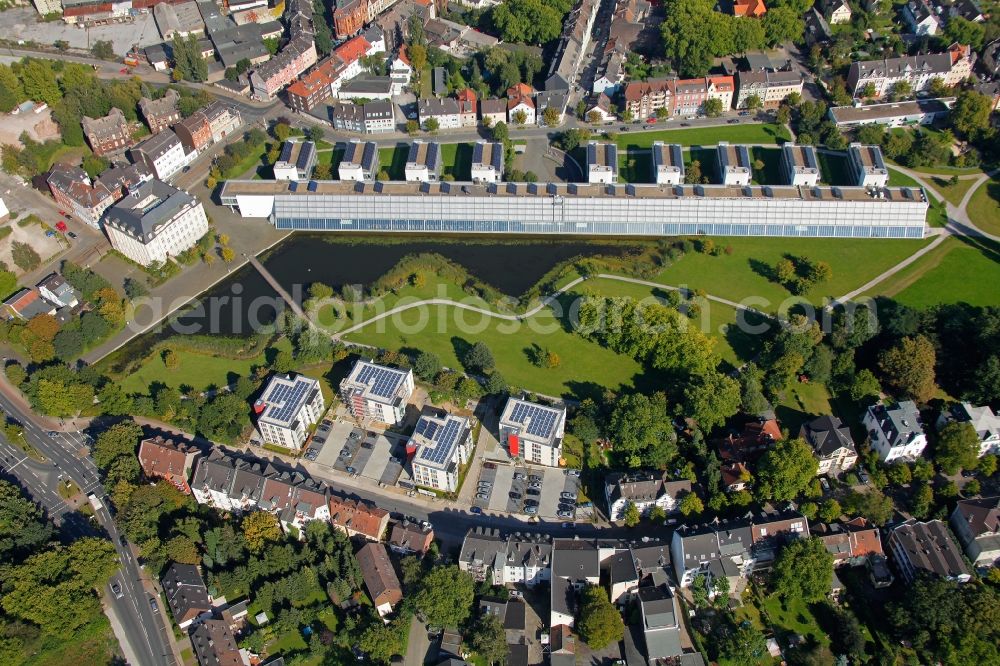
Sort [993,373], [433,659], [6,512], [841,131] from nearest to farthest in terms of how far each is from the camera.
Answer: [433,659] → [6,512] → [993,373] → [841,131]

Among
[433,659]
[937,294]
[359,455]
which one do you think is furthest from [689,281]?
[433,659]

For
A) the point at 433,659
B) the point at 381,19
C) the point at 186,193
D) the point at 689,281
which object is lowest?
the point at 433,659

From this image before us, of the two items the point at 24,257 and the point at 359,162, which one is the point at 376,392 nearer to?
the point at 359,162

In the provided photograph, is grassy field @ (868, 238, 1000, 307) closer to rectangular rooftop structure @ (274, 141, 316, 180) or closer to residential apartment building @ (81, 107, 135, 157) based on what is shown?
rectangular rooftop structure @ (274, 141, 316, 180)

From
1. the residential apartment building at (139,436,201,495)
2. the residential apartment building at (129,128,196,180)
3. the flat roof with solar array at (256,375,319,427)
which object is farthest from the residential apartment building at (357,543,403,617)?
the residential apartment building at (129,128,196,180)

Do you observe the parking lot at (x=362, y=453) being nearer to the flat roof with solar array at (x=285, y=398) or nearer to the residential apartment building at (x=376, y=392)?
the residential apartment building at (x=376, y=392)

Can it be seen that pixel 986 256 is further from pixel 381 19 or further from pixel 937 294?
pixel 381 19

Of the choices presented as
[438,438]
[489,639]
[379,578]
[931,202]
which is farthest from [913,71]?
[379,578]

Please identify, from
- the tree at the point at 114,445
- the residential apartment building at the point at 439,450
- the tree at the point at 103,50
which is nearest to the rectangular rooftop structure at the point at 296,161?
the tree at the point at 114,445
